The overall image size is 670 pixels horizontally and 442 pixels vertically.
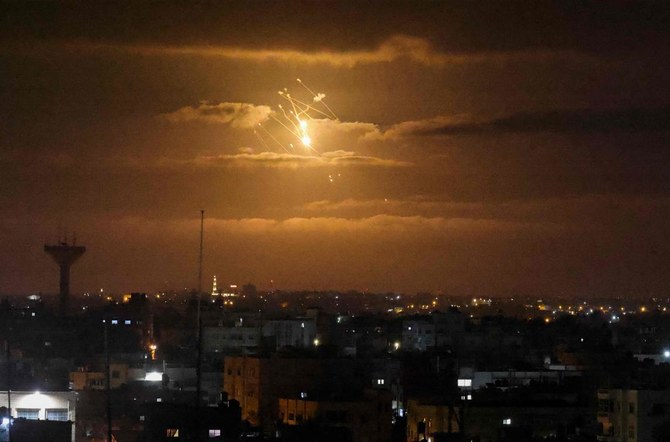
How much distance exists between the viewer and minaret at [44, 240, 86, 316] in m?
92.6

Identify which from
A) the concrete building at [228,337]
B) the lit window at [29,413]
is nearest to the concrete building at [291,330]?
the concrete building at [228,337]

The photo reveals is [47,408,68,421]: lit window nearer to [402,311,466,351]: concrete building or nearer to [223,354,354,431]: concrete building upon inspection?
[223,354,354,431]: concrete building

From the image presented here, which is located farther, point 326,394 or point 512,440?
point 326,394

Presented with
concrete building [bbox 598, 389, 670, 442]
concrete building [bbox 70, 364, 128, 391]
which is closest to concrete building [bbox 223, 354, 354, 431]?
concrete building [bbox 70, 364, 128, 391]

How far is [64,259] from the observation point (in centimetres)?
9300

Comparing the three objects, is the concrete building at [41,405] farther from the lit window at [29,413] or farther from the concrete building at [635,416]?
the concrete building at [635,416]

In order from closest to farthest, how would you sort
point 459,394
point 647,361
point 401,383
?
point 459,394, point 401,383, point 647,361

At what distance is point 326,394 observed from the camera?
1288 inches

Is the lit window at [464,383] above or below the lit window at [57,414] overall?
above

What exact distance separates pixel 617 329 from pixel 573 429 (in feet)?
172

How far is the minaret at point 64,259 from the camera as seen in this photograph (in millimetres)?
92625

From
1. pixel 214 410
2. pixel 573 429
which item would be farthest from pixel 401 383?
pixel 214 410

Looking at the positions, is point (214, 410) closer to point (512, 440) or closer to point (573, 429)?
point (512, 440)

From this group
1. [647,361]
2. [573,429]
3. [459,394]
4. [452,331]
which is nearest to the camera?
[573,429]
